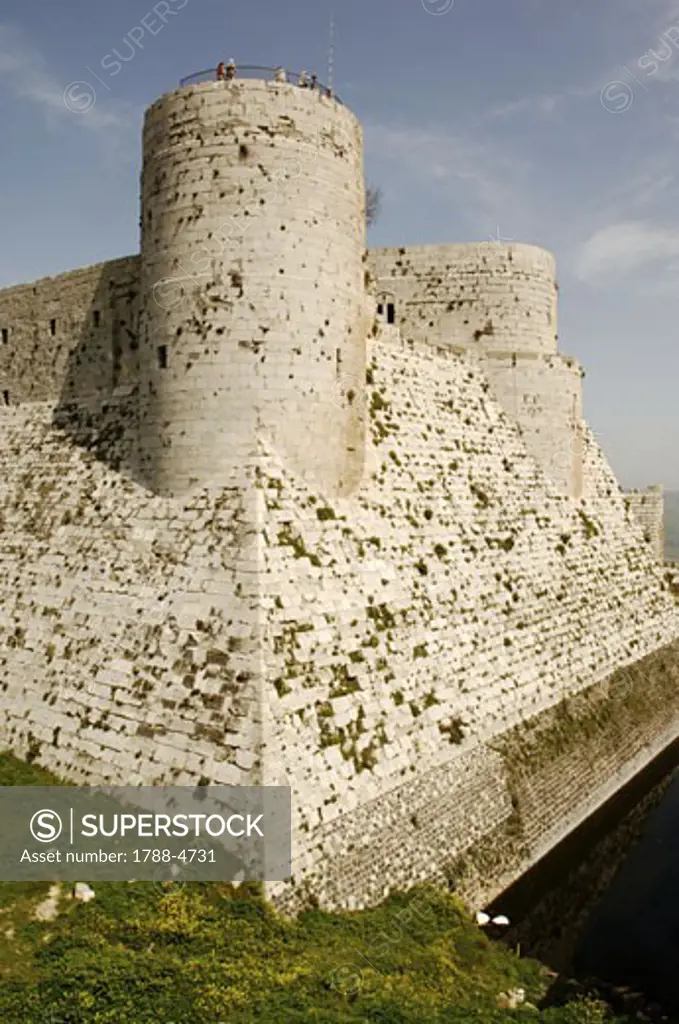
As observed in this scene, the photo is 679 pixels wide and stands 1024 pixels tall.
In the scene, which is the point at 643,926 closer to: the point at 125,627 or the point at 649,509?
the point at 125,627

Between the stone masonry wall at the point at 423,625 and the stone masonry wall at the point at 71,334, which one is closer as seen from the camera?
the stone masonry wall at the point at 423,625

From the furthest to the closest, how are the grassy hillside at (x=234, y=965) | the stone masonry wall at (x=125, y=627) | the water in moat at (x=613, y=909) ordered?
the water in moat at (x=613, y=909)
the stone masonry wall at (x=125, y=627)
the grassy hillside at (x=234, y=965)

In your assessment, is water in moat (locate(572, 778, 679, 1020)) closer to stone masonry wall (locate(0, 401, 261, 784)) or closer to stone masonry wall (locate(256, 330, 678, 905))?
stone masonry wall (locate(256, 330, 678, 905))

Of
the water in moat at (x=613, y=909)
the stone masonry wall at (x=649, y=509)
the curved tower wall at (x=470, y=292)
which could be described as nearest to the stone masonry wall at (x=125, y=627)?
the water in moat at (x=613, y=909)

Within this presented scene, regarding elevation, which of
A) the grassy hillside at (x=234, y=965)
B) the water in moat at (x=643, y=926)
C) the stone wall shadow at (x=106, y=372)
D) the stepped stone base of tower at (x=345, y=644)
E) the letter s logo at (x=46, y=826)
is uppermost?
the stone wall shadow at (x=106, y=372)

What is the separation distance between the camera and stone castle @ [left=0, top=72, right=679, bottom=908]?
13.5 metres

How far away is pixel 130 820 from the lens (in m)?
12.9

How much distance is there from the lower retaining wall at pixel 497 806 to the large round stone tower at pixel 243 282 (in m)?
6.76

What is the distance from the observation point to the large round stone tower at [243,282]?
15719 mm

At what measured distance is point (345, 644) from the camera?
14.9 meters

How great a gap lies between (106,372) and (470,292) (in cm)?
1220

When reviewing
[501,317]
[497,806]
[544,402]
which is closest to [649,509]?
[544,402]

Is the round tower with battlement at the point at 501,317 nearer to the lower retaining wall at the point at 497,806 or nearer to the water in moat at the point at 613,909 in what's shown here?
the lower retaining wall at the point at 497,806

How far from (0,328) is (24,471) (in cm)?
545
